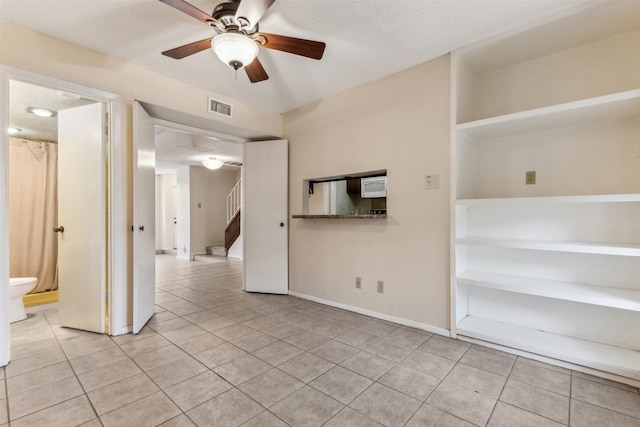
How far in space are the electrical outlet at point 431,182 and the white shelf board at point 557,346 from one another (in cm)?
123

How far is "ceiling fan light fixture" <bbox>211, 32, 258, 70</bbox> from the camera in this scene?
176 centimetres

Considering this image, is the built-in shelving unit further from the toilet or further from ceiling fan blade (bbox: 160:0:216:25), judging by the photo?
the toilet

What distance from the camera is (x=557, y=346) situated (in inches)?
82.9

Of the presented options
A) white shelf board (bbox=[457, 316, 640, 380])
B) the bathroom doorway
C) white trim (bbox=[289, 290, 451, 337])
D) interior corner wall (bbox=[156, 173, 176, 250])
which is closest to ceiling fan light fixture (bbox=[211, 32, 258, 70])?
the bathroom doorway

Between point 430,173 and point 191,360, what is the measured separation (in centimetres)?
248

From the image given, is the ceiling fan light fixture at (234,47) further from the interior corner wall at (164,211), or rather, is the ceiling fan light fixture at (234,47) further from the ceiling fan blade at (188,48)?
the interior corner wall at (164,211)

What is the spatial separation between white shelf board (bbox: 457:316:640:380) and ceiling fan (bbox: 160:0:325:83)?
8.30 ft

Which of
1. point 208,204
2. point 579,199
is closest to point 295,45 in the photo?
point 579,199

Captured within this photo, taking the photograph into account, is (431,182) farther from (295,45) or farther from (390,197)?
(295,45)

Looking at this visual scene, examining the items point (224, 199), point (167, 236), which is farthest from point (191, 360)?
point (167, 236)

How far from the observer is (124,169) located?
2559 millimetres

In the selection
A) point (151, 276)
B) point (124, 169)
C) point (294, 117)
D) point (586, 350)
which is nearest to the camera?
point (586, 350)

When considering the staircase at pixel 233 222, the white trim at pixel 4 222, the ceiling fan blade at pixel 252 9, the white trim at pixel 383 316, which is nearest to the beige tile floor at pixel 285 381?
the white trim at pixel 383 316

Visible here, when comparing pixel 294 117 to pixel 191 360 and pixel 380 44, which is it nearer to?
pixel 380 44
